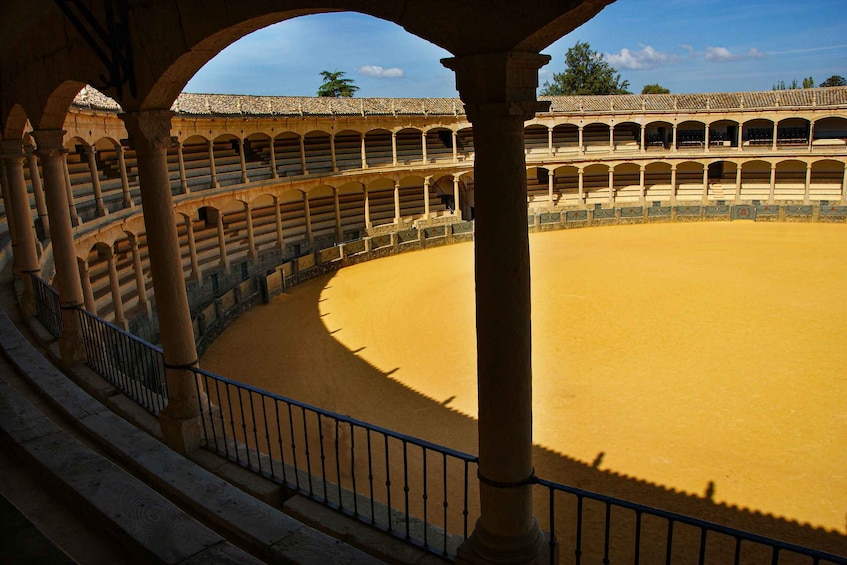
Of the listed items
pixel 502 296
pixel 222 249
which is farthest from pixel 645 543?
pixel 222 249


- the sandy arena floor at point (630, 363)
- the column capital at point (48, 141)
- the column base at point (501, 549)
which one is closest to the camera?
the column base at point (501, 549)

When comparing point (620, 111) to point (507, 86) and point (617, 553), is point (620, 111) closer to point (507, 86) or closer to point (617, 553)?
point (617, 553)

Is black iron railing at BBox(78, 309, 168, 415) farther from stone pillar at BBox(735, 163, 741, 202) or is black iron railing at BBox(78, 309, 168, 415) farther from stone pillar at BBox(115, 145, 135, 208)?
stone pillar at BBox(735, 163, 741, 202)

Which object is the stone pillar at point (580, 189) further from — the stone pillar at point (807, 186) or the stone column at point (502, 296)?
the stone column at point (502, 296)

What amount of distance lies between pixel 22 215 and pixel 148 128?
4.60 metres

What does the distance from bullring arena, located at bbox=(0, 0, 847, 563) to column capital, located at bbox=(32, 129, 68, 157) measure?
0.02 metres

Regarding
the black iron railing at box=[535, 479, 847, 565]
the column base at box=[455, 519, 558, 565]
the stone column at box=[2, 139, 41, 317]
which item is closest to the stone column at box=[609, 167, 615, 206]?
the black iron railing at box=[535, 479, 847, 565]

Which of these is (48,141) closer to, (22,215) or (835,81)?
(22,215)

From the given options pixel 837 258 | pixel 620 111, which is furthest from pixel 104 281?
pixel 620 111

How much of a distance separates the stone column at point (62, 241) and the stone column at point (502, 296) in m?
5.95

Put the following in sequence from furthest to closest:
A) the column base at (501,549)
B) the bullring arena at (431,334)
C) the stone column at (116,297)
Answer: the stone column at (116,297), the bullring arena at (431,334), the column base at (501,549)

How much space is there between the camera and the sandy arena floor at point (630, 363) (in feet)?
28.9

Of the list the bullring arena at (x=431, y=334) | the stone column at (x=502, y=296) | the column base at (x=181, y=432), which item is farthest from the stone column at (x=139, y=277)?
the stone column at (x=502, y=296)

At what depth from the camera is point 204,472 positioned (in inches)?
197
